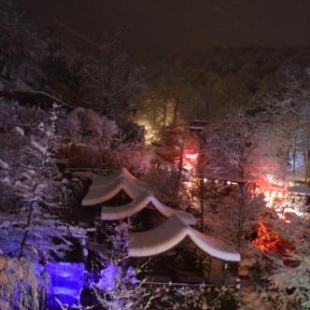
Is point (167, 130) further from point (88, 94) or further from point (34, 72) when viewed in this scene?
point (34, 72)

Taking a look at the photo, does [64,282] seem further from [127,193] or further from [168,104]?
[168,104]

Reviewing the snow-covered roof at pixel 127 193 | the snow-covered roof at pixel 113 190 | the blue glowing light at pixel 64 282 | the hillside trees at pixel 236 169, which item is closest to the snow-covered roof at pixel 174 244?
the blue glowing light at pixel 64 282

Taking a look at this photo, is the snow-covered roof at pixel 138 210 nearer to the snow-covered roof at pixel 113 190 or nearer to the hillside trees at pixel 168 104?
the snow-covered roof at pixel 113 190

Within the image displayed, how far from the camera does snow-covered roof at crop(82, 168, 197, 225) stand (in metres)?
17.5

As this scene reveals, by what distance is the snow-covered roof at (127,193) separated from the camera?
57.3ft

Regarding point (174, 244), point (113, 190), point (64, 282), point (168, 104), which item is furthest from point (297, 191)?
point (168, 104)

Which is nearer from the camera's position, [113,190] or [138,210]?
[138,210]

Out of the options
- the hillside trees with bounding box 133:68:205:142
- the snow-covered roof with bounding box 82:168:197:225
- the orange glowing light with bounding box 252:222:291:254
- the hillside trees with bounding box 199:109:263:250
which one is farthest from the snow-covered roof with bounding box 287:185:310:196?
the hillside trees with bounding box 133:68:205:142

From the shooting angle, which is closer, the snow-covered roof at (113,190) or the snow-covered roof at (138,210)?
the snow-covered roof at (138,210)

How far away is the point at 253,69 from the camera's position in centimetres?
5191

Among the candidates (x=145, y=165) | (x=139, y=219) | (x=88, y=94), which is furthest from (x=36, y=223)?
(x=88, y=94)

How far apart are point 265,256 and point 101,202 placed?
745 cm

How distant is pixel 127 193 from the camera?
66.6 feet

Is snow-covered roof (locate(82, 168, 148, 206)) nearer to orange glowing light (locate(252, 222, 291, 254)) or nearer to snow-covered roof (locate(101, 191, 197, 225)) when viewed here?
snow-covered roof (locate(101, 191, 197, 225))
